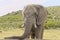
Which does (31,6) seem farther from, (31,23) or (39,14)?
(31,23)

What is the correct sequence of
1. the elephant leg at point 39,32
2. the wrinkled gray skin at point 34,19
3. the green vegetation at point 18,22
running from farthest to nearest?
the green vegetation at point 18,22 < the elephant leg at point 39,32 < the wrinkled gray skin at point 34,19

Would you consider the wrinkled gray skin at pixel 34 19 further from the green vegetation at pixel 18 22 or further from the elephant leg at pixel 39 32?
the green vegetation at pixel 18 22

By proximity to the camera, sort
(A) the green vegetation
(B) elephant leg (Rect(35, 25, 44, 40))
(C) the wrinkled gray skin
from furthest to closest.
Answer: (A) the green vegetation
(B) elephant leg (Rect(35, 25, 44, 40))
(C) the wrinkled gray skin

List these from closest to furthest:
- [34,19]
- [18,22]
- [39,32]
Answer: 1. [34,19]
2. [39,32]
3. [18,22]

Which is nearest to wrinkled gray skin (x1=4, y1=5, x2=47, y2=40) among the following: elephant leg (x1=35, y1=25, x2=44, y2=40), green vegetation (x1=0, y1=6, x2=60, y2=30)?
elephant leg (x1=35, y1=25, x2=44, y2=40)

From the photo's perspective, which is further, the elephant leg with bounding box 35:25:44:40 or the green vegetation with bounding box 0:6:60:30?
the green vegetation with bounding box 0:6:60:30

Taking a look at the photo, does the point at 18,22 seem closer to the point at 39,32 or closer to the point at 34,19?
the point at 39,32

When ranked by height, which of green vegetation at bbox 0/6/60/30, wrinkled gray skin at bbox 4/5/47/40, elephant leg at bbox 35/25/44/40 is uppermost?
wrinkled gray skin at bbox 4/5/47/40

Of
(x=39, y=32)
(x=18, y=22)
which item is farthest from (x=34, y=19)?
(x=18, y=22)

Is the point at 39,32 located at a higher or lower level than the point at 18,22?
higher

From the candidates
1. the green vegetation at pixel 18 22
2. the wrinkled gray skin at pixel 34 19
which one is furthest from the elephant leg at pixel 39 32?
the green vegetation at pixel 18 22

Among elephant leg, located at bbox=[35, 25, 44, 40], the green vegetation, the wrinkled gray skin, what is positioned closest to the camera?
the wrinkled gray skin

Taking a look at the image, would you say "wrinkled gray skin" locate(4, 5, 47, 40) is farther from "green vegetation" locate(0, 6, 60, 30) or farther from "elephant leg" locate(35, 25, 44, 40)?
"green vegetation" locate(0, 6, 60, 30)

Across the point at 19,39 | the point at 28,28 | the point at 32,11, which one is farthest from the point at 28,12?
the point at 19,39
